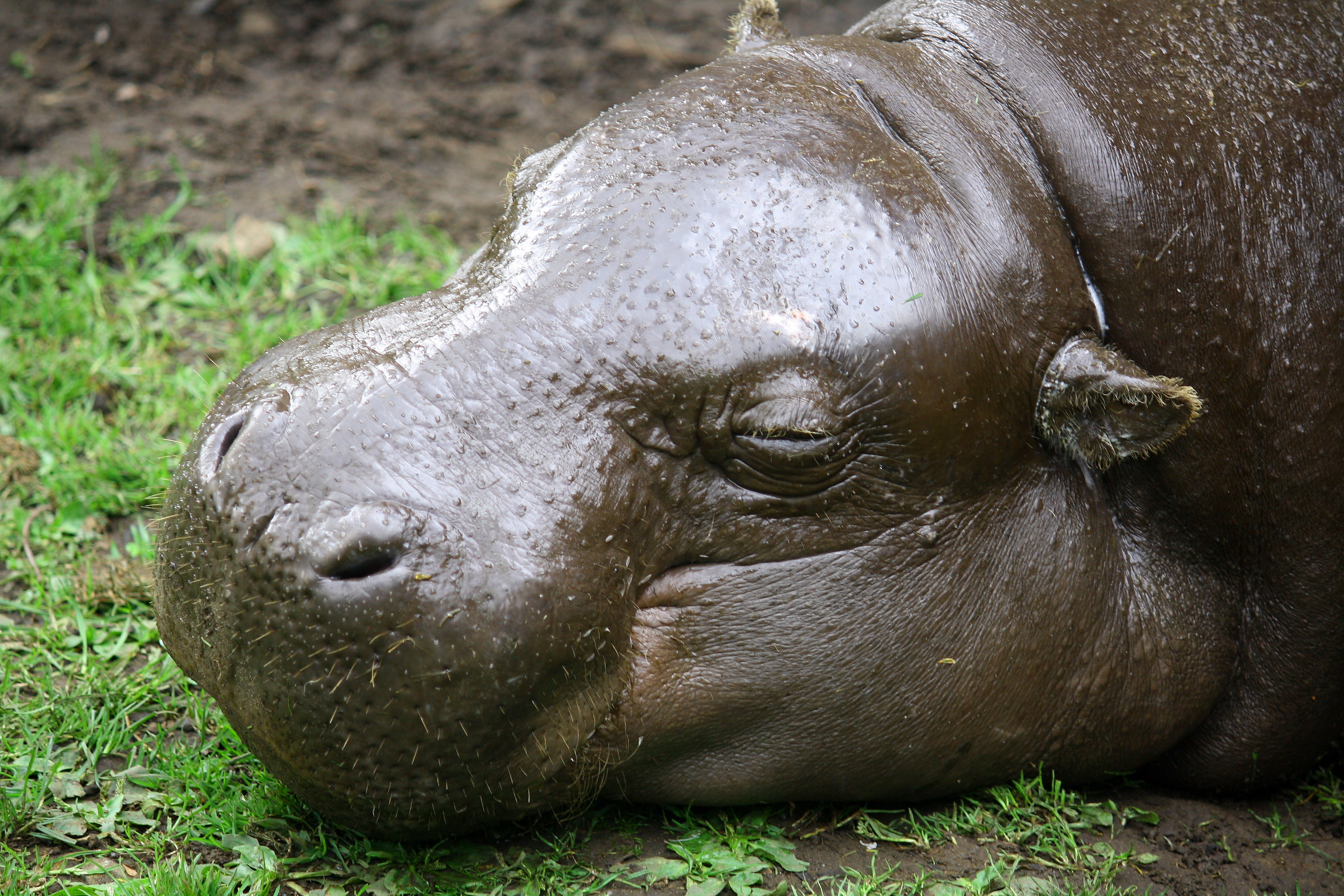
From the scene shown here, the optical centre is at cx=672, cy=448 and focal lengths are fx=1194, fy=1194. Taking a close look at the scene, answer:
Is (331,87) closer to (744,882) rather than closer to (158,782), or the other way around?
(158,782)

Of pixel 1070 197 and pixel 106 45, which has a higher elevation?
pixel 1070 197

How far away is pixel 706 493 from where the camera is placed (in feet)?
9.65

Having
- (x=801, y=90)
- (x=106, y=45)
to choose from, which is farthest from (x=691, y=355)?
(x=106, y=45)

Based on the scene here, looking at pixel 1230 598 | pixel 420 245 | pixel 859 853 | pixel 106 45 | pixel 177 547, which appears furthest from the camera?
pixel 106 45

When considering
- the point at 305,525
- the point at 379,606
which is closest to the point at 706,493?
the point at 379,606

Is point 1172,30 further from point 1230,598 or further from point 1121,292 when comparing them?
point 1230,598

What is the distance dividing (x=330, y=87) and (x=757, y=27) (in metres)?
4.06

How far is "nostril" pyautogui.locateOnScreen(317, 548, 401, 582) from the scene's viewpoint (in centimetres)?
251

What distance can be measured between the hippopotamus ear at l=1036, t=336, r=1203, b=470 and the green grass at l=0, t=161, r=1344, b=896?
3.25 feet

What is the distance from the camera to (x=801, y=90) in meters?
3.30

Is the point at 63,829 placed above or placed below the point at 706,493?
below

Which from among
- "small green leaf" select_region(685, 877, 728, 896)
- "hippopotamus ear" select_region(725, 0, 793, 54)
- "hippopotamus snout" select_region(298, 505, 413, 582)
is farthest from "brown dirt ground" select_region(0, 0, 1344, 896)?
"small green leaf" select_region(685, 877, 728, 896)

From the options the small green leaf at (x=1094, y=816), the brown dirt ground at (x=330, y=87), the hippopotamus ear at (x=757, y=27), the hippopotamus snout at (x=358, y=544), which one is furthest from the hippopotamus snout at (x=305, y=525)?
the brown dirt ground at (x=330, y=87)

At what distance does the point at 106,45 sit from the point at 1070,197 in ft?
19.2
